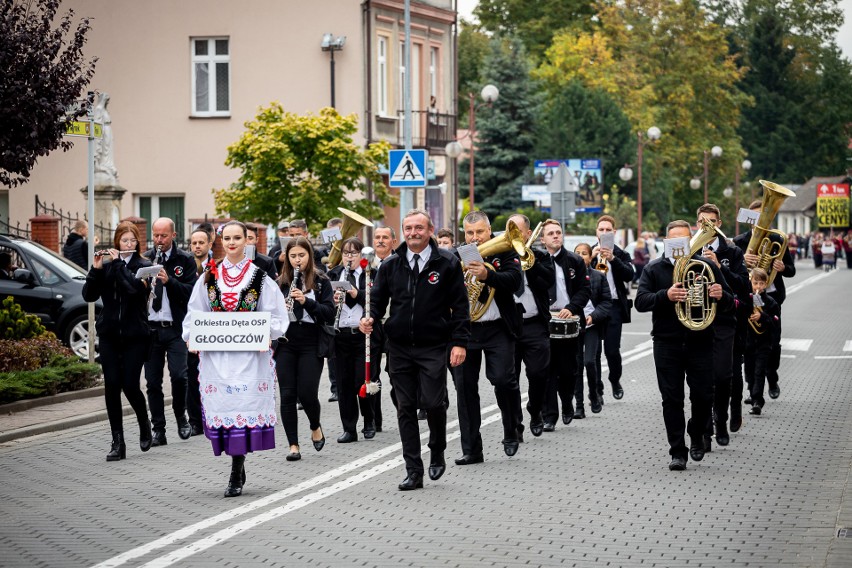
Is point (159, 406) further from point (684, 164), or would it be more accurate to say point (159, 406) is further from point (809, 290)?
point (684, 164)

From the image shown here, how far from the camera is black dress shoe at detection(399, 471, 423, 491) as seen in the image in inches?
404

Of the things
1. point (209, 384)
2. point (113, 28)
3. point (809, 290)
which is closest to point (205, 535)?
point (209, 384)

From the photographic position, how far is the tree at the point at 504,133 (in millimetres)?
64000

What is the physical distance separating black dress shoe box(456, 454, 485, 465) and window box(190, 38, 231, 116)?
29.2 m

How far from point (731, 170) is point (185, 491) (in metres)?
78.7

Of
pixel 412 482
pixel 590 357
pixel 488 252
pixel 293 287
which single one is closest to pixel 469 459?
pixel 412 482

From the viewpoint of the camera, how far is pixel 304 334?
12.3 m

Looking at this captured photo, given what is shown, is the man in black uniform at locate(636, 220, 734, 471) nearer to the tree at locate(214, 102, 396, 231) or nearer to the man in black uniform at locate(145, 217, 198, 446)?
the man in black uniform at locate(145, 217, 198, 446)

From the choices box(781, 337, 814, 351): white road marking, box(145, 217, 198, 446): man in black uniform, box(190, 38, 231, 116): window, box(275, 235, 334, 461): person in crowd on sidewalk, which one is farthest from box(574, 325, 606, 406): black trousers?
box(190, 38, 231, 116): window

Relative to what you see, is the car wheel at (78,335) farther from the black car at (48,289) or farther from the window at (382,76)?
the window at (382,76)

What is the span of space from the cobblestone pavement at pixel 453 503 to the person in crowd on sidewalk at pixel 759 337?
480 millimetres

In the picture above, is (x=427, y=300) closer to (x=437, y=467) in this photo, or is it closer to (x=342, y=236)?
(x=437, y=467)

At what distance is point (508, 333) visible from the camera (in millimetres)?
11789

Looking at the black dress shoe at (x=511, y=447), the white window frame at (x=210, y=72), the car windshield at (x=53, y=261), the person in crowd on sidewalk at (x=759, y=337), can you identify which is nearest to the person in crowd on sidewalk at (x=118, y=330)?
the black dress shoe at (x=511, y=447)
